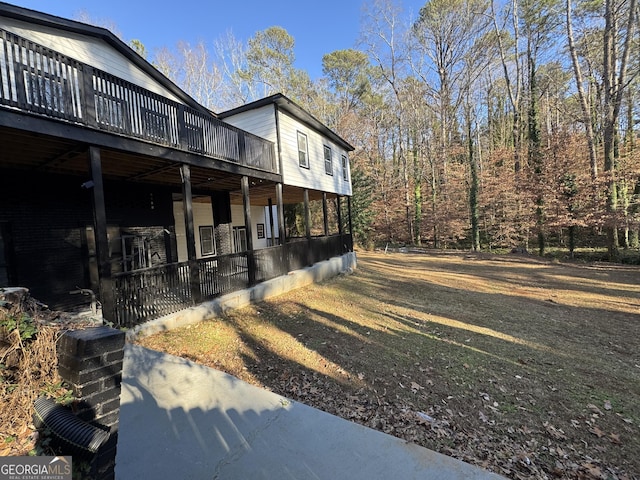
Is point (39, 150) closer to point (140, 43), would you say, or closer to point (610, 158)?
point (140, 43)

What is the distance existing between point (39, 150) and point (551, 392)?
355 inches

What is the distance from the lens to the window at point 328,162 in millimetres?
13555

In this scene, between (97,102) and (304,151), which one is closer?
(97,102)

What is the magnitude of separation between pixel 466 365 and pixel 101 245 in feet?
20.6

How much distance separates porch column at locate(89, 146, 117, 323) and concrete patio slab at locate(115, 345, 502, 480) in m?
1.62

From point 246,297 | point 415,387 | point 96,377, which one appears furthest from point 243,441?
point 246,297

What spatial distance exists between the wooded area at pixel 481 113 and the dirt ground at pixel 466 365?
9671 mm

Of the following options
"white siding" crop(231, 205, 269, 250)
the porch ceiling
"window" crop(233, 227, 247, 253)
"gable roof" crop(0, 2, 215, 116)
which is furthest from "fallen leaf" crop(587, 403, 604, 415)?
"gable roof" crop(0, 2, 215, 116)

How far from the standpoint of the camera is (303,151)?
11523 millimetres

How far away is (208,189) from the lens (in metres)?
10.5

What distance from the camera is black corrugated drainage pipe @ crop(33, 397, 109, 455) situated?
152cm

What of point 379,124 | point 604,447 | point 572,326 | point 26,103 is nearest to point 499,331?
point 572,326

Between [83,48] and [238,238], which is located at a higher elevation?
[83,48]

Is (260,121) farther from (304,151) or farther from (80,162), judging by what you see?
(80,162)
